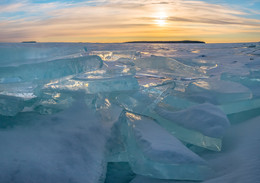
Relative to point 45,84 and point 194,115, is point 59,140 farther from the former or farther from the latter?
point 194,115

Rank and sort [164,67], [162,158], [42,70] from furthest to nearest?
[164,67], [42,70], [162,158]

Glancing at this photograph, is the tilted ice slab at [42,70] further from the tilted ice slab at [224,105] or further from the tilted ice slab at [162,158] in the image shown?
the tilted ice slab at [162,158]

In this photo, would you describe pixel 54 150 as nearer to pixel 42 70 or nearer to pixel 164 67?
pixel 42 70

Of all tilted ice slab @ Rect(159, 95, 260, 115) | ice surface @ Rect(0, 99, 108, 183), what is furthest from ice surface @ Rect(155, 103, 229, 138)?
ice surface @ Rect(0, 99, 108, 183)

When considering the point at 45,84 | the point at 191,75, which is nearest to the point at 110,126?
the point at 45,84

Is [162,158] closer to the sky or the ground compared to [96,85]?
closer to the ground

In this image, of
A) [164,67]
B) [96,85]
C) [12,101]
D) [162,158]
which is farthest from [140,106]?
[164,67]

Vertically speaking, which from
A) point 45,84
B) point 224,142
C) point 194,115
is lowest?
point 224,142
